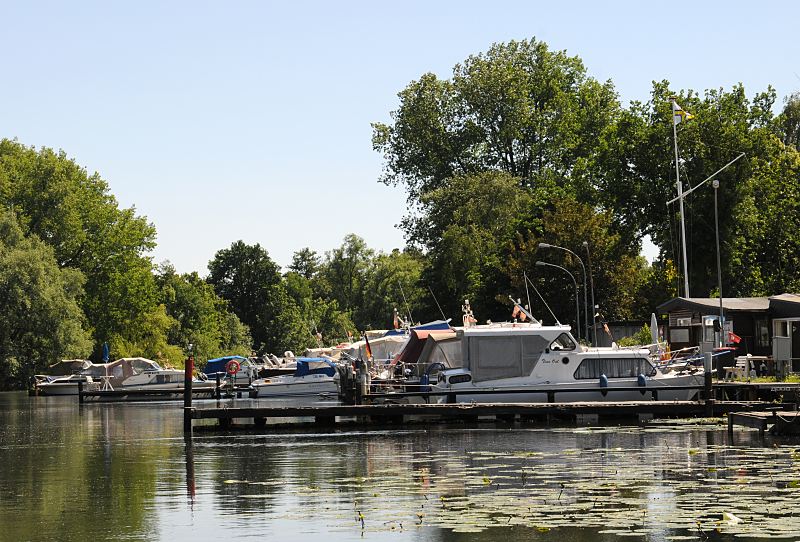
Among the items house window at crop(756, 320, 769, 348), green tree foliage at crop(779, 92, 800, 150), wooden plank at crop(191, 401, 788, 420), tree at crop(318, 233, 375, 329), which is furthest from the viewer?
tree at crop(318, 233, 375, 329)

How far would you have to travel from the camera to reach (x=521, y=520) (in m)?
23.4

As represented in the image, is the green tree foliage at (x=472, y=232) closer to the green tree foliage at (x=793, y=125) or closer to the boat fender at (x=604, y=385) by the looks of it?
the green tree foliage at (x=793, y=125)

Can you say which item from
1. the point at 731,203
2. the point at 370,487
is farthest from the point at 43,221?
the point at 370,487

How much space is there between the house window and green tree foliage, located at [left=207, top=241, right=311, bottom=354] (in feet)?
385

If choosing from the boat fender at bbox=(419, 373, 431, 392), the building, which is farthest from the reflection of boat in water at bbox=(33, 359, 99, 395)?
the building

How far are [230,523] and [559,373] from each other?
28.6 m

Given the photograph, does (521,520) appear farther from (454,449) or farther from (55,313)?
(55,313)

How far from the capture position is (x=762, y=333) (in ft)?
208

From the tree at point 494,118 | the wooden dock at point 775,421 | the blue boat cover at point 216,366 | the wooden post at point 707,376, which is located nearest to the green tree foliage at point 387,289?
the tree at point 494,118

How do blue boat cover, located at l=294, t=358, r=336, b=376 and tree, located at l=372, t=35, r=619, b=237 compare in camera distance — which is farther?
tree, located at l=372, t=35, r=619, b=237

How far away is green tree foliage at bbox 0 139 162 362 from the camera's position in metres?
117

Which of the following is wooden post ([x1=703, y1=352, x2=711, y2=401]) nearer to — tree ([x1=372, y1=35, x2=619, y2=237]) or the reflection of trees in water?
the reflection of trees in water

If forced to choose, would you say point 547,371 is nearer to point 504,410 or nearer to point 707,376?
point 504,410

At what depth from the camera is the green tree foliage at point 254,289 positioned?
178625 millimetres
